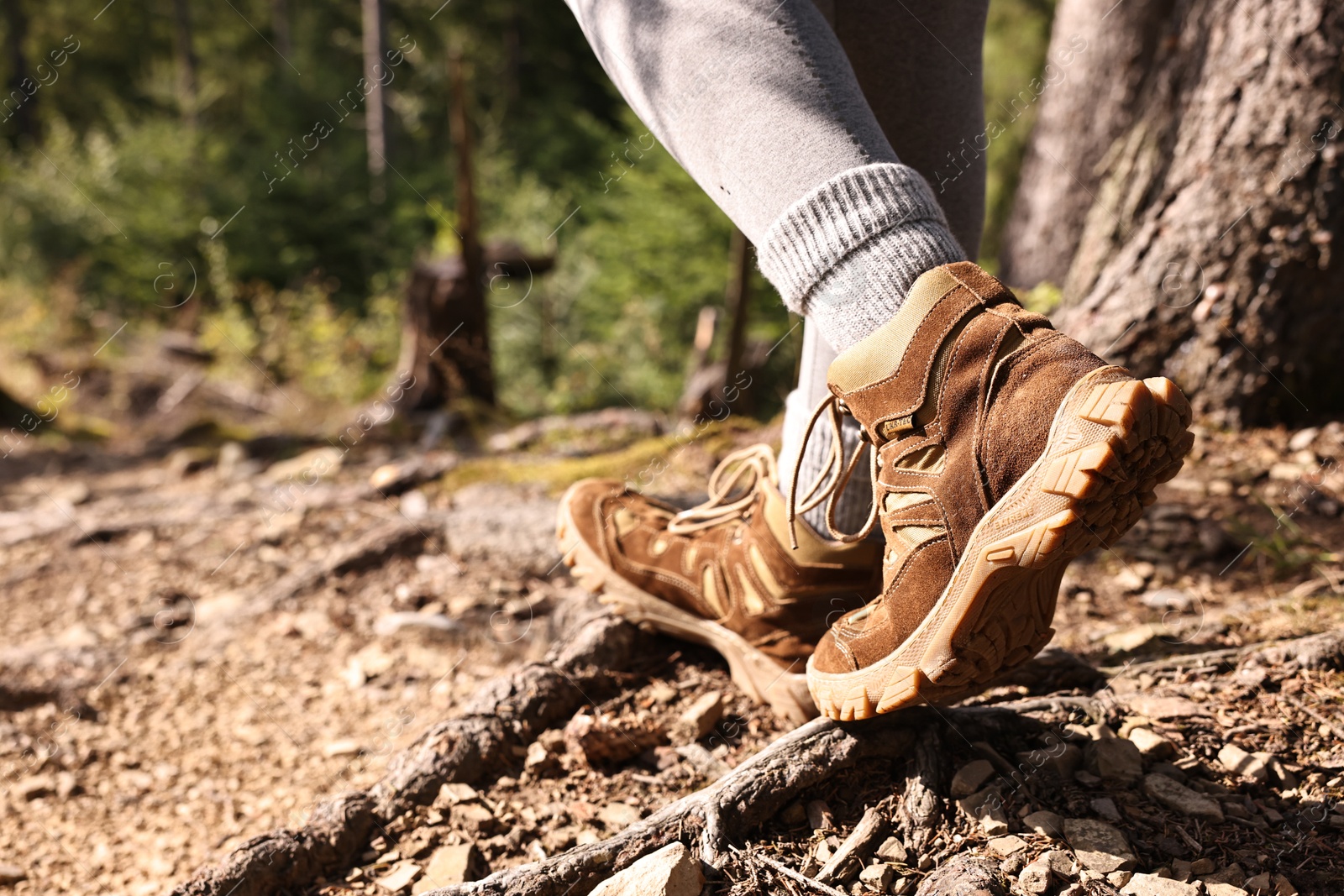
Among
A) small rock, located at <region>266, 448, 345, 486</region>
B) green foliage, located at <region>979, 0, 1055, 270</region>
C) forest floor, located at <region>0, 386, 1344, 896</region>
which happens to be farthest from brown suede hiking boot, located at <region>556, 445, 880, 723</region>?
green foliage, located at <region>979, 0, 1055, 270</region>

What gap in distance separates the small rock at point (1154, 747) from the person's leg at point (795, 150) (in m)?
0.68

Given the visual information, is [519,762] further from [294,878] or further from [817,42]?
[817,42]

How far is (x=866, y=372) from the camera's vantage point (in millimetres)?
1054

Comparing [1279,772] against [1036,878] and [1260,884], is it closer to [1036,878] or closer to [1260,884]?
[1260,884]

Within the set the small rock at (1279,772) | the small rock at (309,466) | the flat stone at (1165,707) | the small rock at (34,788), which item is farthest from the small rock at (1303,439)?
the small rock at (309,466)

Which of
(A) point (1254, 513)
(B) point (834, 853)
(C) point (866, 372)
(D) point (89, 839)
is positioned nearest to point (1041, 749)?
(B) point (834, 853)

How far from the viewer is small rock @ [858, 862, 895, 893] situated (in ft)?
3.43

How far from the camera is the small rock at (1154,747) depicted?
1.22m

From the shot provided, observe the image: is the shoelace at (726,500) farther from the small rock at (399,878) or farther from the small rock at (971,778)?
the small rock at (399,878)

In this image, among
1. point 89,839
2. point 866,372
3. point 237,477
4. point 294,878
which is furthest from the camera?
point 237,477

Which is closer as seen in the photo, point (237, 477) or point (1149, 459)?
point (1149, 459)

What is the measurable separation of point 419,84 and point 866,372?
16289 mm

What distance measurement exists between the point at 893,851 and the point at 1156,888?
0.28 meters

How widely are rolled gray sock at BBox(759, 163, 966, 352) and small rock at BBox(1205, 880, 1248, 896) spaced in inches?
27.4
